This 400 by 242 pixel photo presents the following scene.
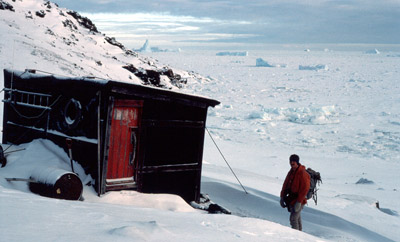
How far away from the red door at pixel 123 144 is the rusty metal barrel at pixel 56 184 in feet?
3.21

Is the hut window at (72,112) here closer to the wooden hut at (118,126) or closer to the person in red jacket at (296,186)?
the wooden hut at (118,126)

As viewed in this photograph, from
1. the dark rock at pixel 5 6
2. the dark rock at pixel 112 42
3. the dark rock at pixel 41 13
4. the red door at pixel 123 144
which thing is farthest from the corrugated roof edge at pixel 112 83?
the dark rock at pixel 112 42

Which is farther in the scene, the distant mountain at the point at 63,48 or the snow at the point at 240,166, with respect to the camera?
the distant mountain at the point at 63,48

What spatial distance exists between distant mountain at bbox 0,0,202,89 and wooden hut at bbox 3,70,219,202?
1288 centimetres

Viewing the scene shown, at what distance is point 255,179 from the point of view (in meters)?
15.4

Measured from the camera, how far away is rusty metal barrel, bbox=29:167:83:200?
8.20m

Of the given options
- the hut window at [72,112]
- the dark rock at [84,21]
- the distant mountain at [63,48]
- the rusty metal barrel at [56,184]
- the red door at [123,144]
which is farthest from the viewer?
the dark rock at [84,21]

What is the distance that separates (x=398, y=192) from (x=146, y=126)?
36.5 ft

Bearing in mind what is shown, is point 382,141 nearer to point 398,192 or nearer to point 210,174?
point 398,192

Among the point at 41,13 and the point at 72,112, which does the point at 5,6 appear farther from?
the point at 72,112

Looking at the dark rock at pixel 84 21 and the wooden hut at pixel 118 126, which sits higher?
the dark rock at pixel 84 21

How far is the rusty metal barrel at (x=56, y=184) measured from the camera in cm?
820

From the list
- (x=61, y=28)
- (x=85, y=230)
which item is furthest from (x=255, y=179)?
(x=61, y=28)

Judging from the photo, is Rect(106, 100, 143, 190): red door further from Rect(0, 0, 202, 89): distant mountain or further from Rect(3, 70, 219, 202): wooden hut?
Rect(0, 0, 202, 89): distant mountain
